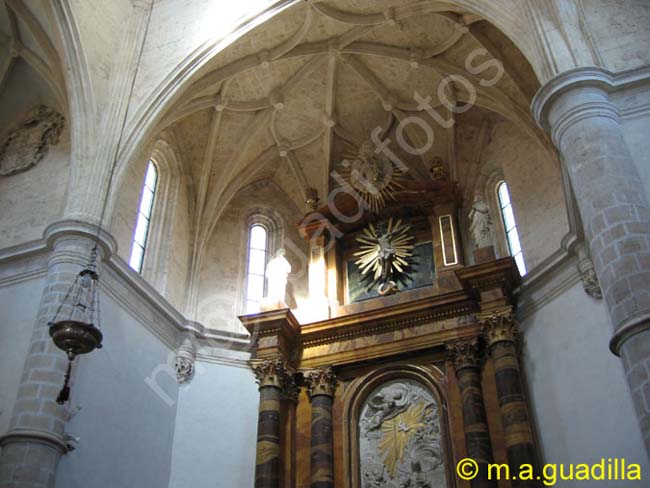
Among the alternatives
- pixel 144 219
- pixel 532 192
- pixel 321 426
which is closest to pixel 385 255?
pixel 532 192

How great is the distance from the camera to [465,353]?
13.0 meters

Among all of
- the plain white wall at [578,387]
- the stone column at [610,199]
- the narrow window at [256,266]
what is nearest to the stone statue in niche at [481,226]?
the plain white wall at [578,387]

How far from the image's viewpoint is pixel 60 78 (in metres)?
13.7

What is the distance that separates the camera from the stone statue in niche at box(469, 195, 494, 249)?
45.4 feet

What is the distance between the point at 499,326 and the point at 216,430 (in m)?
5.75

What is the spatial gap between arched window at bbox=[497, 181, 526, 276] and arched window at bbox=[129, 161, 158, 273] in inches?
Answer: 295

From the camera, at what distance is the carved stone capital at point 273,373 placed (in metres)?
13.8

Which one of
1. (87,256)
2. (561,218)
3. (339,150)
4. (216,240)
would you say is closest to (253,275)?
(216,240)

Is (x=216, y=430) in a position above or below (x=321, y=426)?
above

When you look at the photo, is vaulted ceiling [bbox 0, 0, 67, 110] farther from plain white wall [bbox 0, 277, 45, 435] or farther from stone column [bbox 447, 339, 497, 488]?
stone column [bbox 447, 339, 497, 488]

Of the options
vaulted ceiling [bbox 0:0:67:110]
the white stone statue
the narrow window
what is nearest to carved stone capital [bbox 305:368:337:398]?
the white stone statue

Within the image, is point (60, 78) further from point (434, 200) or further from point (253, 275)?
point (434, 200)

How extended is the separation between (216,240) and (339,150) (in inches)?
148

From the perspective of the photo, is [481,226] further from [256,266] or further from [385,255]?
[256,266]
